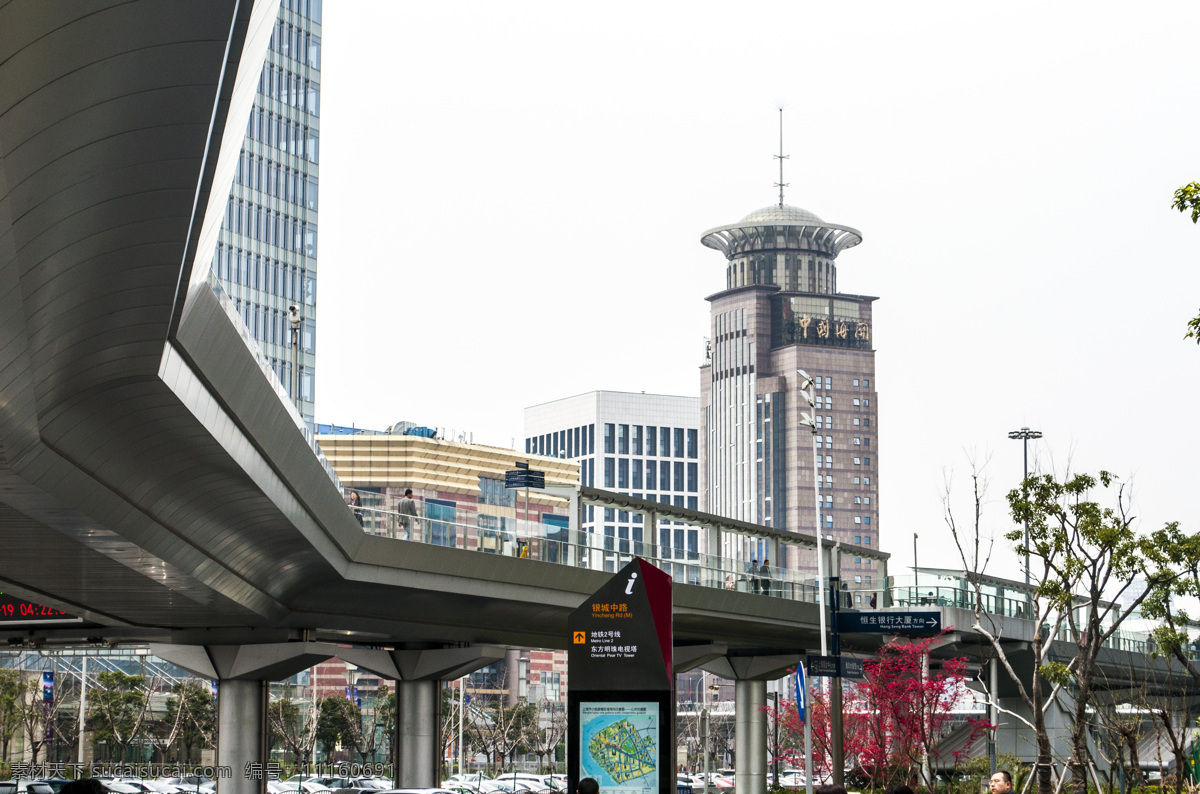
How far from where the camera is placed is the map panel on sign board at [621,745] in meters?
20.6

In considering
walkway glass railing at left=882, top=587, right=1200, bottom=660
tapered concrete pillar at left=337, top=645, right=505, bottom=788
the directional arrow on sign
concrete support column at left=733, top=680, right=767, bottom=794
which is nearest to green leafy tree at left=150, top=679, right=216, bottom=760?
tapered concrete pillar at left=337, top=645, right=505, bottom=788

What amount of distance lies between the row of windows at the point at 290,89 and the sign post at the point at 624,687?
83619 millimetres

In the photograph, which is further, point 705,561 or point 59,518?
point 705,561

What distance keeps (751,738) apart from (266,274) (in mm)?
56085

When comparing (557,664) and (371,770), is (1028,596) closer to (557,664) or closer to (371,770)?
(371,770)

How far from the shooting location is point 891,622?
1757 inches

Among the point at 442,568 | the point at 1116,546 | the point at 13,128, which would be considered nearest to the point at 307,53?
the point at 442,568

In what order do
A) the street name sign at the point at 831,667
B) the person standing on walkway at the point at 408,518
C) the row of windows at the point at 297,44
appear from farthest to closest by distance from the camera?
the row of windows at the point at 297,44, the person standing on walkway at the point at 408,518, the street name sign at the point at 831,667

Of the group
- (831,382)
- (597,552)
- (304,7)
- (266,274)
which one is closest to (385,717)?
(266,274)

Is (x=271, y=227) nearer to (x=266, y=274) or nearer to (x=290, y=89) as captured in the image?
(x=266, y=274)

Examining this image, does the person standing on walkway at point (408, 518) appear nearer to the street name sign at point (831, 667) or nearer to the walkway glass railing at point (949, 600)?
the street name sign at point (831, 667)

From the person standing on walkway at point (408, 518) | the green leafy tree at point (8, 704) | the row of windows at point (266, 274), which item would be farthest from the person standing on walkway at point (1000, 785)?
the row of windows at point (266, 274)

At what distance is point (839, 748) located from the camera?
107ft

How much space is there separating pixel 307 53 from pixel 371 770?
167 feet
